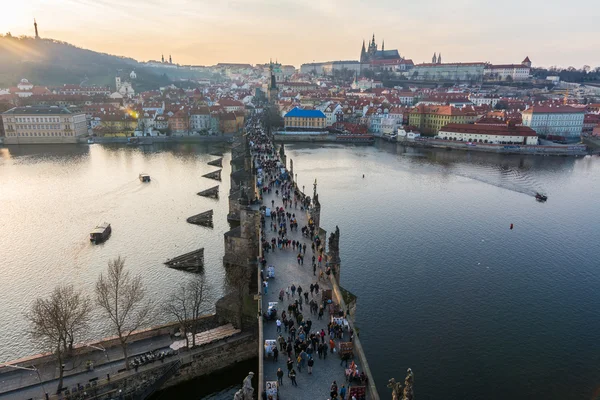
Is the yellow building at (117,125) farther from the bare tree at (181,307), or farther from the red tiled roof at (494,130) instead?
the bare tree at (181,307)

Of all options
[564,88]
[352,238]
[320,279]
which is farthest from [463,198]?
→ [564,88]

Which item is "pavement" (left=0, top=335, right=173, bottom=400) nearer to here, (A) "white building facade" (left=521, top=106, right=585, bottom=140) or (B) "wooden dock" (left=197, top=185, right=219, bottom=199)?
(B) "wooden dock" (left=197, top=185, right=219, bottom=199)

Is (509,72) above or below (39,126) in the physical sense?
above

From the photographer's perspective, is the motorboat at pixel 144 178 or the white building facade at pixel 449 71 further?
the white building facade at pixel 449 71

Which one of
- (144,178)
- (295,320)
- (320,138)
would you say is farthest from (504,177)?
(295,320)

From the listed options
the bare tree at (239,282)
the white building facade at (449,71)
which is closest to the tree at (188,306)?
the bare tree at (239,282)

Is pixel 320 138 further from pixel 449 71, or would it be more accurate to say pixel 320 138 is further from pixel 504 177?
pixel 449 71
